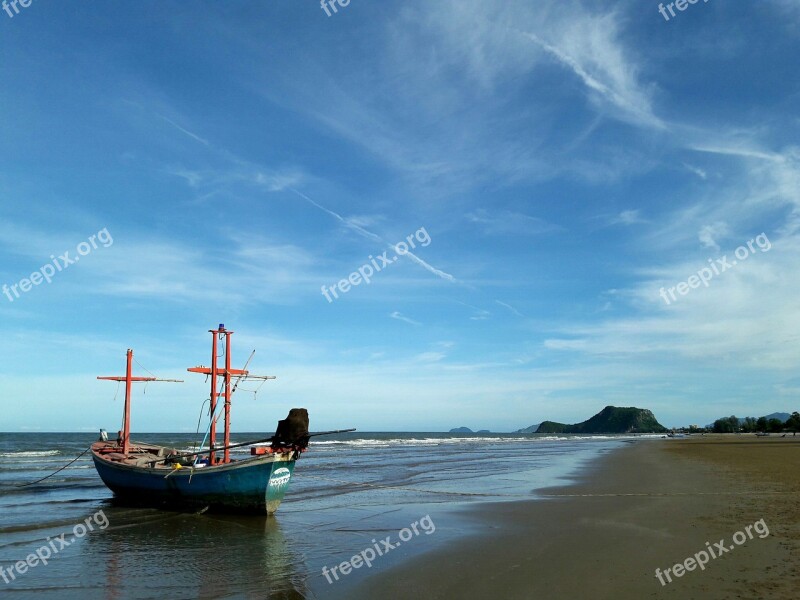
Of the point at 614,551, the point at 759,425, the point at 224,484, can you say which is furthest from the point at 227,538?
the point at 759,425

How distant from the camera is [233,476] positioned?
61.5 ft

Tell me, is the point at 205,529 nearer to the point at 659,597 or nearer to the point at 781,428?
the point at 659,597

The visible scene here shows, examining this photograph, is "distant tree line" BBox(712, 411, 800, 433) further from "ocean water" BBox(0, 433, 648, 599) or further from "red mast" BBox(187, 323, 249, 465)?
"red mast" BBox(187, 323, 249, 465)

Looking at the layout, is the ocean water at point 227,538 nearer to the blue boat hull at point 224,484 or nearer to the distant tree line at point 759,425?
the blue boat hull at point 224,484

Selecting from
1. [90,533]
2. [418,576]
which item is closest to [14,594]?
[90,533]

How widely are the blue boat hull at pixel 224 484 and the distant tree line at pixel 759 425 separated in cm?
11700

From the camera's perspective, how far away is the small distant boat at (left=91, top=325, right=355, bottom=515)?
1844 centimetres

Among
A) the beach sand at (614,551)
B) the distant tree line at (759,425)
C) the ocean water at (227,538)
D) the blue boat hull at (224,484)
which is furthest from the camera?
the distant tree line at (759,425)

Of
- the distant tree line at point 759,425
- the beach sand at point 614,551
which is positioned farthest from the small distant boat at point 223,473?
the distant tree line at point 759,425

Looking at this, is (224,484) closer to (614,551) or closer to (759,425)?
(614,551)

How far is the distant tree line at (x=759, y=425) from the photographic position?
112m

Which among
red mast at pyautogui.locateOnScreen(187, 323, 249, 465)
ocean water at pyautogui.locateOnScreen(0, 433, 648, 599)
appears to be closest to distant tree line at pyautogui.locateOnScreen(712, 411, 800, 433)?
ocean water at pyautogui.locateOnScreen(0, 433, 648, 599)

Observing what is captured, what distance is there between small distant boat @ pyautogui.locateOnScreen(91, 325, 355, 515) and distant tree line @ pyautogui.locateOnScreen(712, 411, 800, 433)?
117 meters

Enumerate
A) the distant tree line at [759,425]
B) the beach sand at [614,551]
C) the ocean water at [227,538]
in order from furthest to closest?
the distant tree line at [759,425] → the ocean water at [227,538] → the beach sand at [614,551]
